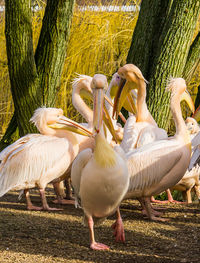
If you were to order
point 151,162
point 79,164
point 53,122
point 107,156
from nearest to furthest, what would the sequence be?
1. point 107,156
2. point 79,164
3. point 151,162
4. point 53,122

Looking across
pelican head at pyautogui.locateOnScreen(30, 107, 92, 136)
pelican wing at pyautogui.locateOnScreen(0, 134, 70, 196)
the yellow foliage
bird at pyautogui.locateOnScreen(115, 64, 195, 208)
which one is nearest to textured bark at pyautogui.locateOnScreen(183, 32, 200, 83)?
bird at pyautogui.locateOnScreen(115, 64, 195, 208)

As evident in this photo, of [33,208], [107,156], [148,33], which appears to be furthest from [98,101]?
[148,33]

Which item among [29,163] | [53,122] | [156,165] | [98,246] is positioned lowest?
[98,246]

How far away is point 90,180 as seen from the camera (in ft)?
10.4

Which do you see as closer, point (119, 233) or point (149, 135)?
point (119, 233)

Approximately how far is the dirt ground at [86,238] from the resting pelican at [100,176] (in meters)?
0.20

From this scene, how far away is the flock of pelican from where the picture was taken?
126 inches

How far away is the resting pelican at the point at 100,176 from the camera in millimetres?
3137

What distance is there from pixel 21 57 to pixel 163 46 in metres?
1.59

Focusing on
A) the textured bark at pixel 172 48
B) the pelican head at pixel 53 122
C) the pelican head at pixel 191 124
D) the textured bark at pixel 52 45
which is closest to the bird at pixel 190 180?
the pelican head at pixel 191 124

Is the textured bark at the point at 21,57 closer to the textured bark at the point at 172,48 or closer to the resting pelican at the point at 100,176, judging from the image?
the textured bark at the point at 172,48

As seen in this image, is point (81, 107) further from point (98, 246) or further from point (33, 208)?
point (98, 246)

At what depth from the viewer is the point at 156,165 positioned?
13.5 feet

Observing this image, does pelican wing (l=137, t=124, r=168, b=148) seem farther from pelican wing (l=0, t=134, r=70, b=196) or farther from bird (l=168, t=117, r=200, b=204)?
pelican wing (l=0, t=134, r=70, b=196)
